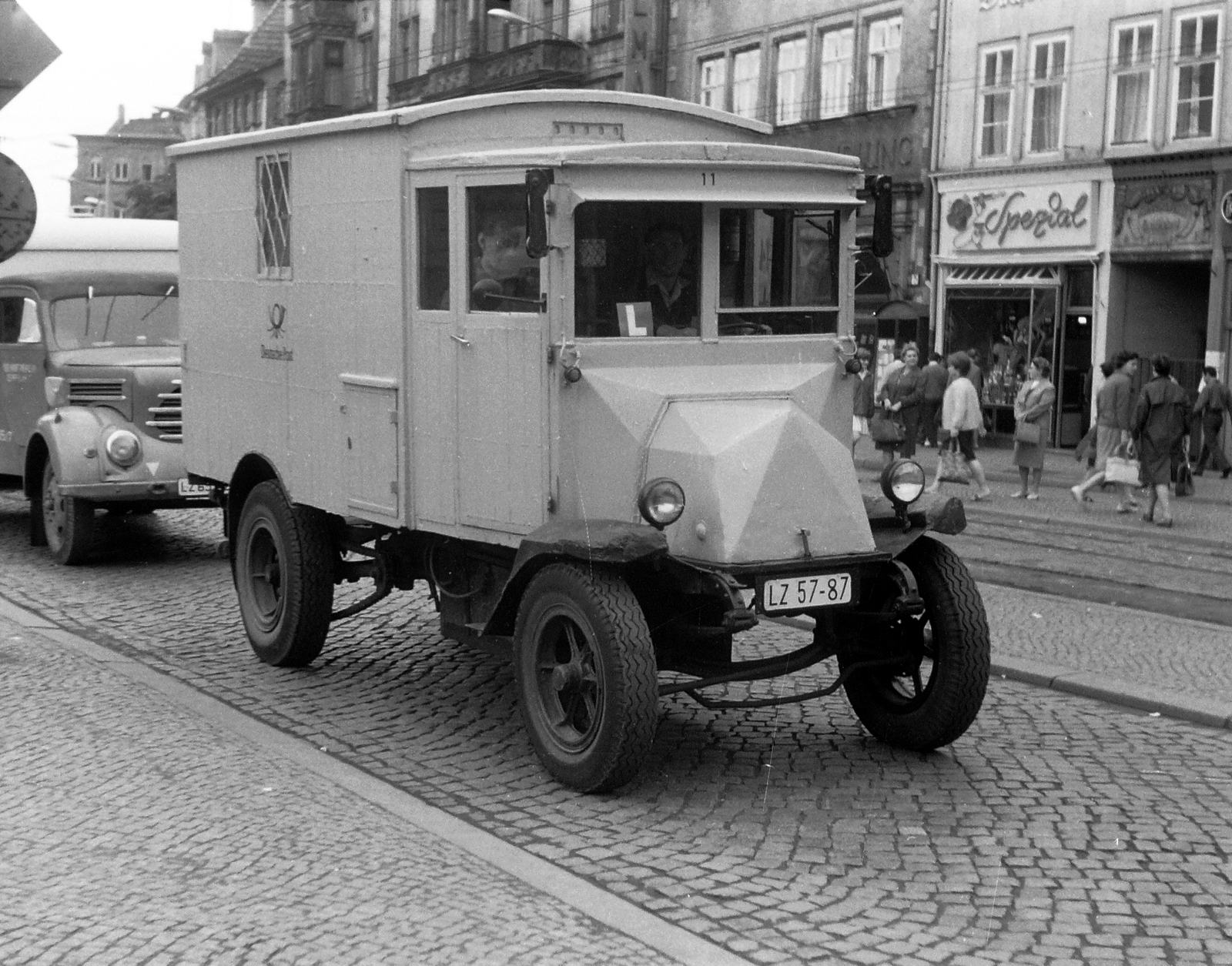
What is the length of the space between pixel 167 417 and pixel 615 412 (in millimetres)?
7171

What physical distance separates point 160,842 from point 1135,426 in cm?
1376

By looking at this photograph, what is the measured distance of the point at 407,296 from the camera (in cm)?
831

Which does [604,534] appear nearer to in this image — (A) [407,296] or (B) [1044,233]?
(A) [407,296]

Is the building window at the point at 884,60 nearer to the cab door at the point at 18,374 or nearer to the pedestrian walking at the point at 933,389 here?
the pedestrian walking at the point at 933,389

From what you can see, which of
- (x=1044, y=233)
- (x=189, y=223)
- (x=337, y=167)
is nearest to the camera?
(x=337, y=167)

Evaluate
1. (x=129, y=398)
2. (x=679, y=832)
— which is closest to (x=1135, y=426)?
(x=129, y=398)

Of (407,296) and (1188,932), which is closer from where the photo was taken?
(1188,932)

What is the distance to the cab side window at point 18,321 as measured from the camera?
1459cm

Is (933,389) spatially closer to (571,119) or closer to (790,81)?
(790,81)

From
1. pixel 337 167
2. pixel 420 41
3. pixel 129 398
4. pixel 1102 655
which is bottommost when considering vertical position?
pixel 1102 655

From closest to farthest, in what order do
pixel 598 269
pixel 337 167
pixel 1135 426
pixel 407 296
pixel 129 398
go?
pixel 598 269 → pixel 407 296 → pixel 337 167 → pixel 129 398 → pixel 1135 426

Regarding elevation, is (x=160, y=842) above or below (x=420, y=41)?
below

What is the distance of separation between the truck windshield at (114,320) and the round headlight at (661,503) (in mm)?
8542

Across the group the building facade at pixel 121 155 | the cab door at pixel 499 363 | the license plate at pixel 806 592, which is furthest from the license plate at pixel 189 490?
the building facade at pixel 121 155
